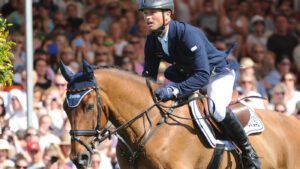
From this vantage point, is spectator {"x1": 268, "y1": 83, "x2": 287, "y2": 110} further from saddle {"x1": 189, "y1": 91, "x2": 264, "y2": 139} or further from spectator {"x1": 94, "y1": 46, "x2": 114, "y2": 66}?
saddle {"x1": 189, "y1": 91, "x2": 264, "y2": 139}

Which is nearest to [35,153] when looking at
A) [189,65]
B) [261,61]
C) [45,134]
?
[45,134]

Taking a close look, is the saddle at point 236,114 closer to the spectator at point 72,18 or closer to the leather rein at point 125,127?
the leather rein at point 125,127

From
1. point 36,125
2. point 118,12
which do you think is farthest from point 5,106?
point 118,12

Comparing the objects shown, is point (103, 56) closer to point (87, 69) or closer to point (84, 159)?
point (87, 69)

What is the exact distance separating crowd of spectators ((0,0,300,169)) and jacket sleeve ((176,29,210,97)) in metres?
3.30

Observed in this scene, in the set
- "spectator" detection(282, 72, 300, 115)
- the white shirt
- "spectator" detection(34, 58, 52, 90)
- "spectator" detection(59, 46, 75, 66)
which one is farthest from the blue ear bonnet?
"spectator" detection(282, 72, 300, 115)

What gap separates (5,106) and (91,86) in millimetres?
5406

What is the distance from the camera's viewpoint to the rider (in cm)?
1052

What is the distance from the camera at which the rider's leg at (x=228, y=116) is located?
426 inches

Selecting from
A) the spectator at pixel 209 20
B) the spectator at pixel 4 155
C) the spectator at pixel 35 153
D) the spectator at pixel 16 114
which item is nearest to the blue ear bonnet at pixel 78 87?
the spectator at pixel 4 155

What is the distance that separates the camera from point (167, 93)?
1043 centimetres

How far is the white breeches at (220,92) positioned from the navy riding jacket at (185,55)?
0.15 metres

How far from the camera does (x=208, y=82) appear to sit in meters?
10.9

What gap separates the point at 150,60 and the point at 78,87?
3.64 ft
